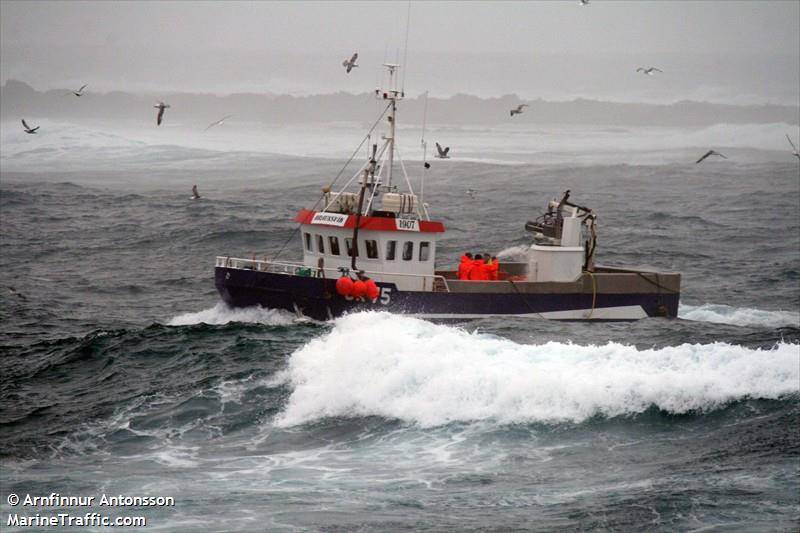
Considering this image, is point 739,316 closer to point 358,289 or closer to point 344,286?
point 358,289

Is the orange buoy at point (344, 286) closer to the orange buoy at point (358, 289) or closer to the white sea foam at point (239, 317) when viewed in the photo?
the orange buoy at point (358, 289)

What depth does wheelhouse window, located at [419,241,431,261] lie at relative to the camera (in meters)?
26.3

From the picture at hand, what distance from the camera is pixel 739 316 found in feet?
94.0

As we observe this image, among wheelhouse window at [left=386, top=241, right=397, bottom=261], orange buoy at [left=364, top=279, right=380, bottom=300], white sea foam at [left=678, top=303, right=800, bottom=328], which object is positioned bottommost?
white sea foam at [left=678, top=303, right=800, bottom=328]

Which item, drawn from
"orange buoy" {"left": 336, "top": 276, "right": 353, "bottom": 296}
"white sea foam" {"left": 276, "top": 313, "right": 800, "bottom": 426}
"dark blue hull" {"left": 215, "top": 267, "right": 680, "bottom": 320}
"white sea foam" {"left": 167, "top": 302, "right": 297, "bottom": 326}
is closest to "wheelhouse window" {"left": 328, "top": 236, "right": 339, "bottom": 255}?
"dark blue hull" {"left": 215, "top": 267, "right": 680, "bottom": 320}

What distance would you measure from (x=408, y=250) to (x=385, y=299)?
1.61 m

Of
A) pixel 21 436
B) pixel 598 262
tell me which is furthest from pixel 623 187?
pixel 21 436

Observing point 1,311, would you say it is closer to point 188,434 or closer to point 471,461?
point 188,434

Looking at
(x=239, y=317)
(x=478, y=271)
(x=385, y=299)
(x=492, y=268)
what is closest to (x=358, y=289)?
(x=385, y=299)

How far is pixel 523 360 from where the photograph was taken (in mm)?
19609

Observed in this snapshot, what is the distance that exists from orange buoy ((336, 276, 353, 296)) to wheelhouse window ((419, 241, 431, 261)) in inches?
93.0

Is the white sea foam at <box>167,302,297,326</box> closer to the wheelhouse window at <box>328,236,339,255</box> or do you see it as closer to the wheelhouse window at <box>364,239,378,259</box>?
the wheelhouse window at <box>328,236,339,255</box>

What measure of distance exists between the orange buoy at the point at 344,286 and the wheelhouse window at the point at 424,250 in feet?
7.75

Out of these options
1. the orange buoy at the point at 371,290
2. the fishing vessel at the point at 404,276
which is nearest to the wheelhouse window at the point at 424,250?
the fishing vessel at the point at 404,276
